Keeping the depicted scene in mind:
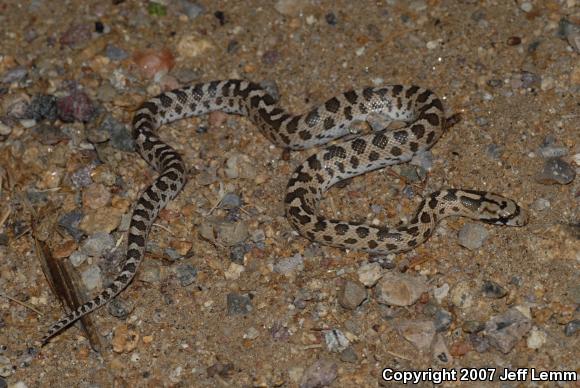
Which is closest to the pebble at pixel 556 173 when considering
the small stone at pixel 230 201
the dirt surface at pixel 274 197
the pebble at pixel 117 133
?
the dirt surface at pixel 274 197

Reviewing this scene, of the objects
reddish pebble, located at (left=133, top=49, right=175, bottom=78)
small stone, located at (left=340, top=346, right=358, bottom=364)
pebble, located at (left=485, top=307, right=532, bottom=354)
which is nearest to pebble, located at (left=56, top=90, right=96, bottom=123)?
reddish pebble, located at (left=133, top=49, right=175, bottom=78)

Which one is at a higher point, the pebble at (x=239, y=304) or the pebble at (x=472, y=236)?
the pebble at (x=472, y=236)

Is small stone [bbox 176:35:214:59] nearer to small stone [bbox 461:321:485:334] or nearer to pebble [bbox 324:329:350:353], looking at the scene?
pebble [bbox 324:329:350:353]

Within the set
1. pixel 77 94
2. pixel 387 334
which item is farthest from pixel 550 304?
pixel 77 94

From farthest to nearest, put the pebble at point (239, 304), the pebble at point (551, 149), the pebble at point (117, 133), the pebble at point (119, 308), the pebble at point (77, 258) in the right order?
the pebble at point (117, 133) < the pebble at point (551, 149) < the pebble at point (77, 258) < the pebble at point (119, 308) < the pebble at point (239, 304)

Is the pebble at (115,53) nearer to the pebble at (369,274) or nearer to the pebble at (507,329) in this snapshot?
the pebble at (369,274)

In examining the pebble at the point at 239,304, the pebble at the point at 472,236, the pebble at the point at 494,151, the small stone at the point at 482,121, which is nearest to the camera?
the pebble at the point at 239,304

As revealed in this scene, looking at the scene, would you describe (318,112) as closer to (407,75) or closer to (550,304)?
(407,75)
